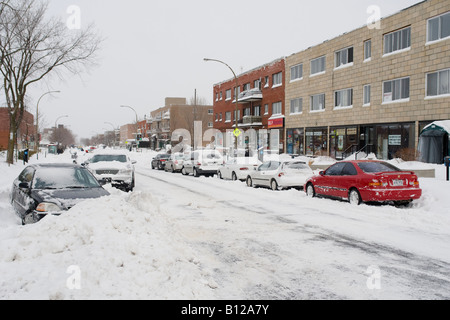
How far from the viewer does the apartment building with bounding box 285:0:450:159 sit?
24188 mm

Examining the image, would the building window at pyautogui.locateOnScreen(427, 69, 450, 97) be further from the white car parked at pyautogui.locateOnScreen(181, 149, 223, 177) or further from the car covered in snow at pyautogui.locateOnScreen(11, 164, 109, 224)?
the car covered in snow at pyautogui.locateOnScreen(11, 164, 109, 224)

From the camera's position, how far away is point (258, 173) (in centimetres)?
1825

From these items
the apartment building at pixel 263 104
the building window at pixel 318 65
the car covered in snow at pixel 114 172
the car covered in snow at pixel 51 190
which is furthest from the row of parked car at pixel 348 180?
the apartment building at pixel 263 104

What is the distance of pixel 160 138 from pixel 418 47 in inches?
3209

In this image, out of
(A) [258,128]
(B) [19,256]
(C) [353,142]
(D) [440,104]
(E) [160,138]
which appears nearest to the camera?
(B) [19,256]

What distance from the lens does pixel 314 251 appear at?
6824 mm

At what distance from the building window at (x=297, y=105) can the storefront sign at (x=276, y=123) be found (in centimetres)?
165

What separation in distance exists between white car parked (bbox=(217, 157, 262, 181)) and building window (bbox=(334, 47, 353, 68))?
49.2 feet

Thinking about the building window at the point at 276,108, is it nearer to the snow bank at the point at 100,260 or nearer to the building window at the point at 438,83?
the building window at the point at 438,83

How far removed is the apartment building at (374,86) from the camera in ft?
79.4

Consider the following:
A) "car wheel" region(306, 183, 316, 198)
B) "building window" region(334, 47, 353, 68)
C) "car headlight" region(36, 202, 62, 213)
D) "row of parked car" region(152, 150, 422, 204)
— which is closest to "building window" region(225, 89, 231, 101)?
"building window" region(334, 47, 353, 68)

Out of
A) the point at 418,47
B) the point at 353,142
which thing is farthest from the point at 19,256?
the point at 353,142

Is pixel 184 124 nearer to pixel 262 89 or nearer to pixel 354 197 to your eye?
pixel 262 89
